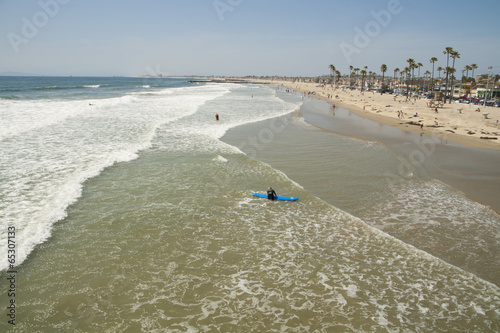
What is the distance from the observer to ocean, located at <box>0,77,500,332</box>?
734 centimetres

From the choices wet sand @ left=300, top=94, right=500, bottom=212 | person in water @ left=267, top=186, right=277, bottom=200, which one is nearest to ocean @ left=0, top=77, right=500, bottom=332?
person in water @ left=267, top=186, right=277, bottom=200

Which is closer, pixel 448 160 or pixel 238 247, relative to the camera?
pixel 238 247

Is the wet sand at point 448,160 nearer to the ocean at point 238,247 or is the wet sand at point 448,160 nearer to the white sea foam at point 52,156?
the ocean at point 238,247

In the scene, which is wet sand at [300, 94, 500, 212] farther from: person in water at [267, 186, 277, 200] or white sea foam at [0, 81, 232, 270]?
white sea foam at [0, 81, 232, 270]

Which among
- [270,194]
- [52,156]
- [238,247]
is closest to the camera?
[238,247]

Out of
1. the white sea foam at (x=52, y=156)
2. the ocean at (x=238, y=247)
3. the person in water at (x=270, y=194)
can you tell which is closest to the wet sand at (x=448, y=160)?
the ocean at (x=238, y=247)

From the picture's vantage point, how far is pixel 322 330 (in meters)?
6.88

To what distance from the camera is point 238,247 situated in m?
10.1

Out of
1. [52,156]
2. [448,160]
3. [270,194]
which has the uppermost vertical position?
[52,156]

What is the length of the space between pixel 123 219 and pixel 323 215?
796 cm

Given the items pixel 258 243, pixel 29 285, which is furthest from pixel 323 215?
pixel 29 285

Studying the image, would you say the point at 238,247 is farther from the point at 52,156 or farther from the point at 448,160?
the point at 448,160

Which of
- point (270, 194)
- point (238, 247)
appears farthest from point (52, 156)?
point (238, 247)

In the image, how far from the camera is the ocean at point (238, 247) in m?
7.34
